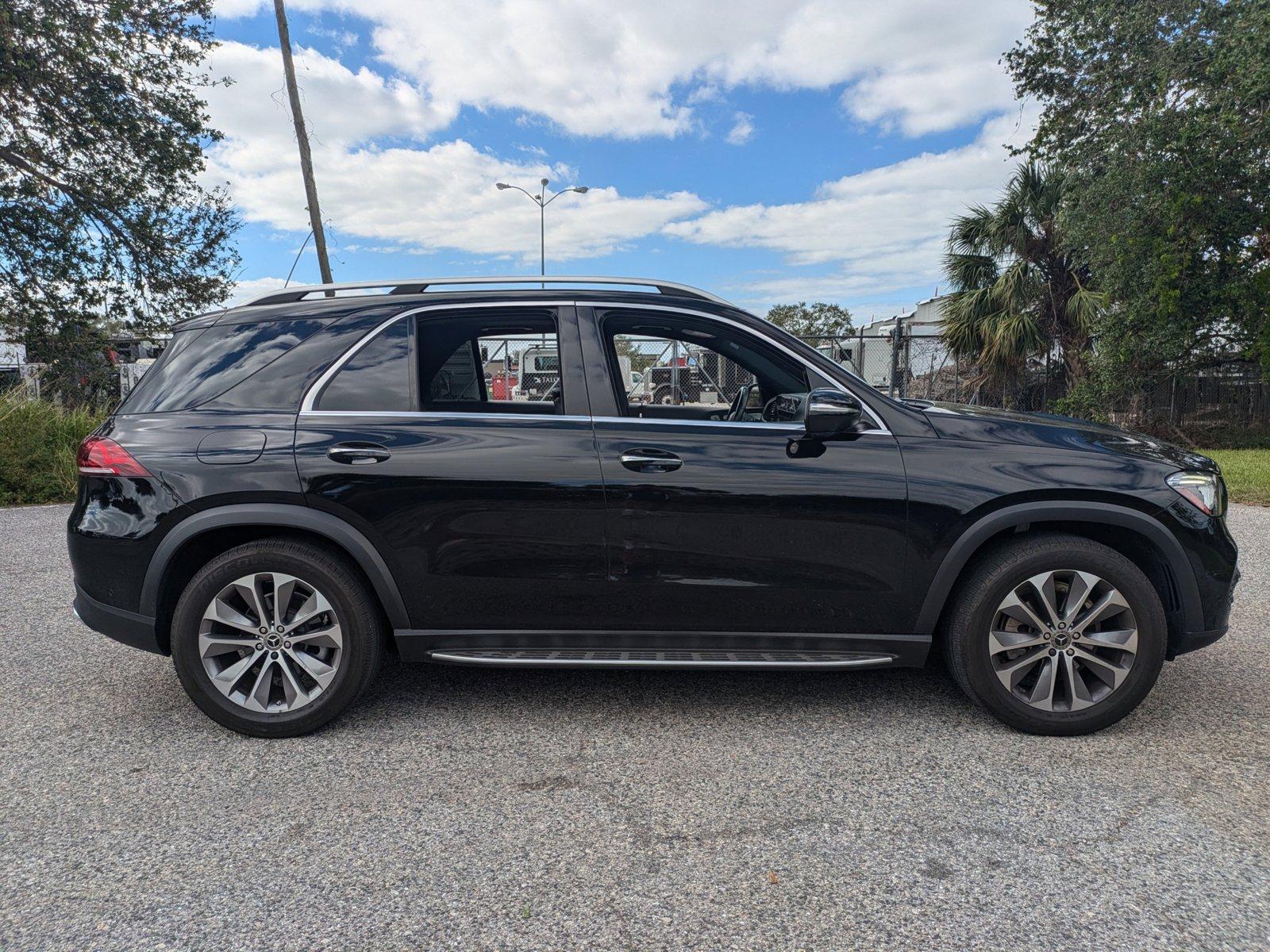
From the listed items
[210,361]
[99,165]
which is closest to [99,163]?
[99,165]

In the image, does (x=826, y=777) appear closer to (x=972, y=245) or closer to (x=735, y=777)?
(x=735, y=777)

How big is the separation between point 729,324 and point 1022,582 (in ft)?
5.06

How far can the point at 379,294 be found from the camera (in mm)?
3518

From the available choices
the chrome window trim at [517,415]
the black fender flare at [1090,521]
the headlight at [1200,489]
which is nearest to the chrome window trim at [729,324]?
the chrome window trim at [517,415]

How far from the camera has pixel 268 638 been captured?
322cm

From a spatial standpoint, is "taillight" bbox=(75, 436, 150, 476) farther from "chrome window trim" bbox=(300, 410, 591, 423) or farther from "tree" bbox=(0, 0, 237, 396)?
"tree" bbox=(0, 0, 237, 396)

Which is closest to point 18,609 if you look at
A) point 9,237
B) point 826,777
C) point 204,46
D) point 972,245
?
point 826,777

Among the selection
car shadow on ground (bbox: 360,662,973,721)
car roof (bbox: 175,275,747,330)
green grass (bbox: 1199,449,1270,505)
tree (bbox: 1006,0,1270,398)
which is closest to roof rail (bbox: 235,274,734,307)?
car roof (bbox: 175,275,747,330)

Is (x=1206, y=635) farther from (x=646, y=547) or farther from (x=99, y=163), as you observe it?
(x=99, y=163)

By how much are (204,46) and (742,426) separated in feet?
51.8

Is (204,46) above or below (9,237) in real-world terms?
above

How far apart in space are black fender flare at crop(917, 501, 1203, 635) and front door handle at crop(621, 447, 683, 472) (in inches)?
44.1

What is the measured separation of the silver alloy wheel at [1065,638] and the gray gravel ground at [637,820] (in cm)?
23

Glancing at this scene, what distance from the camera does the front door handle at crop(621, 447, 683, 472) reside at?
3.21 meters
